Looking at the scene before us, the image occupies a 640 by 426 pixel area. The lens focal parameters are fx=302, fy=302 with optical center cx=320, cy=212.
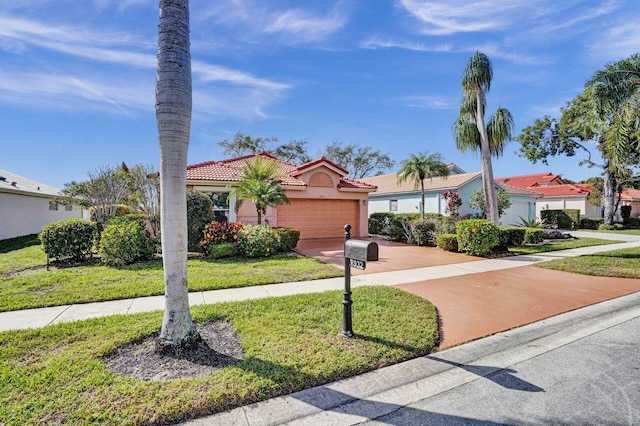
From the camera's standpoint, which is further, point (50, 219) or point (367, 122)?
point (367, 122)

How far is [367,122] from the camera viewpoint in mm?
24625

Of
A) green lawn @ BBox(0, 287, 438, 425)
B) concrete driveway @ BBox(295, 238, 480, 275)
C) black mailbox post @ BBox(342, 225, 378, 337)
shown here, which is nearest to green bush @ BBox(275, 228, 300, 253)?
concrete driveway @ BBox(295, 238, 480, 275)

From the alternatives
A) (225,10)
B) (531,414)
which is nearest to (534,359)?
(531,414)

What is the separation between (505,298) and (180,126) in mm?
6551

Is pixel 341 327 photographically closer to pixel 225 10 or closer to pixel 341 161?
pixel 225 10

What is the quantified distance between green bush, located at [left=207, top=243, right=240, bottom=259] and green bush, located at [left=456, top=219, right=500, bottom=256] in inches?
337

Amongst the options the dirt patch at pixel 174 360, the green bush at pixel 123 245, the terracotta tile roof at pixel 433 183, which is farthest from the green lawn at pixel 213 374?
the terracotta tile roof at pixel 433 183

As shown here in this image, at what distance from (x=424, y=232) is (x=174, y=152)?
13.2 meters

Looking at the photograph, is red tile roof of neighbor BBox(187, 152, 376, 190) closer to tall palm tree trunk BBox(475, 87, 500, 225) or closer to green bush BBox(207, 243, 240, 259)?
green bush BBox(207, 243, 240, 259)

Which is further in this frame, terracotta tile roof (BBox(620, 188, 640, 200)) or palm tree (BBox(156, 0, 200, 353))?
terracotta tile roof (BBox(620, 188, 640, 200))

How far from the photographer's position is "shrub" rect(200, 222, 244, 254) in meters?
10.6

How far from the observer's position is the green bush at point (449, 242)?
1245cm

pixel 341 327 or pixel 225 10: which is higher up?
pixel 225 10

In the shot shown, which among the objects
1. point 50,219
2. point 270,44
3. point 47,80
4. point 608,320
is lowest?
point 608,320
